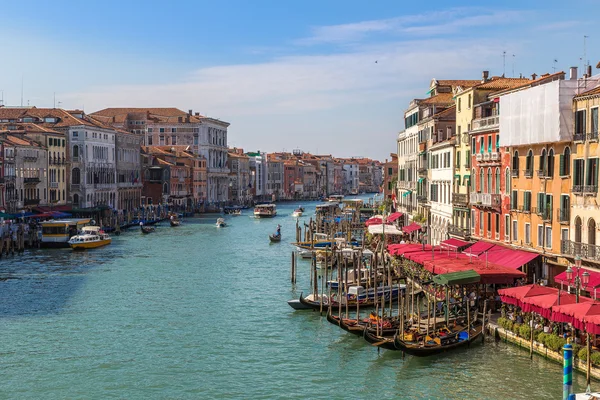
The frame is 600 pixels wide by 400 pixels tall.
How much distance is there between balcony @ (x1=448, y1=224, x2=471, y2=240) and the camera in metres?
25.7

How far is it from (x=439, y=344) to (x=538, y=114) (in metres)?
6.22

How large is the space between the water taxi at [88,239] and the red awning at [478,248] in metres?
20.5

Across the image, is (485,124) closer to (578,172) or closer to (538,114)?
(538,114)

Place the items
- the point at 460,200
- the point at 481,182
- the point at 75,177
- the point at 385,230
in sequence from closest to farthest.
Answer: the point at 481,182 < the point at 460,200 < the point at 385,230 < the point at 75,177

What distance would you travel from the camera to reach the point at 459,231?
26328 mm

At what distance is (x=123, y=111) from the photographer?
84.8m

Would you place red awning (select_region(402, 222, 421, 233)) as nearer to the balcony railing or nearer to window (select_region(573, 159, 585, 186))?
the balcony railing

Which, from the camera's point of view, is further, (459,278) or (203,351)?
(459,278)

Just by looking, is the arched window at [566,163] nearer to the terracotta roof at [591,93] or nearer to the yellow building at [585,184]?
the yellow building at [585,184]

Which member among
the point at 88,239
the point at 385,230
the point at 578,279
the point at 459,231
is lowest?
the point at 88,239

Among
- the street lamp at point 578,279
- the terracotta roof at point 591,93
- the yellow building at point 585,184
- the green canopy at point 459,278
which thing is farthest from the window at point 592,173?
the green canopy at point 459,278

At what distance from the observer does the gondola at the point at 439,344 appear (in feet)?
54.9

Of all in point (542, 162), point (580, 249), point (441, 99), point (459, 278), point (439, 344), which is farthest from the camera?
point (441, 99)

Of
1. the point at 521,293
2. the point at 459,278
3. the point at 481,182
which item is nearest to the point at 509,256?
the point at 459,278
